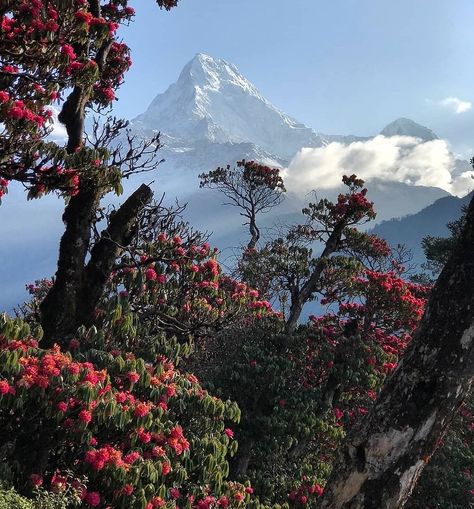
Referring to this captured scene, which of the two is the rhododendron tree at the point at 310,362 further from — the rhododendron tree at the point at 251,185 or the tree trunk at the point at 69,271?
the rhododendron tree at the point at 251,185

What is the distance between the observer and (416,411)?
284cm

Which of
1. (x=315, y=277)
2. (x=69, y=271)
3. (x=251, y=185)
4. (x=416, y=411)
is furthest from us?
(x=251, y=185)

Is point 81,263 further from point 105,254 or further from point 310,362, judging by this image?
point 310,362

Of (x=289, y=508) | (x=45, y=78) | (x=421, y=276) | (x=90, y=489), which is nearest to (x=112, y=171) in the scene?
(x=45, y=78)

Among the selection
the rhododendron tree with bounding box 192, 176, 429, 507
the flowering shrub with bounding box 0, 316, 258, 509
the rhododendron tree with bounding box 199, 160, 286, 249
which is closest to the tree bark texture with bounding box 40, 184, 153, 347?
the flowering shrub with bounding box 0, 316, 258, 509

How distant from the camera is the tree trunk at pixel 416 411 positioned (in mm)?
2832

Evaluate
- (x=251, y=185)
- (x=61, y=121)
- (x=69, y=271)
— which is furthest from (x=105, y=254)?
(x=251, y=185)

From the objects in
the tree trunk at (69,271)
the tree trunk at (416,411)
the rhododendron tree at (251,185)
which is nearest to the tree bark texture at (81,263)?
the tree trunk at (69,271)

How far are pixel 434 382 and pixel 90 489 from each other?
4190 mm

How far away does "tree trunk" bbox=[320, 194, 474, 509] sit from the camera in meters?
2.83

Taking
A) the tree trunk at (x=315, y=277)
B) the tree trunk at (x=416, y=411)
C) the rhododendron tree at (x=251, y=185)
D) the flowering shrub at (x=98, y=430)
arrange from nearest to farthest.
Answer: the tree trunk at (x=416, y=411)
the flowering shrub at (x=98, y=430)
the tree trunk at (x=315, y=277)
the rhododendron tree at (x=251, y=185)

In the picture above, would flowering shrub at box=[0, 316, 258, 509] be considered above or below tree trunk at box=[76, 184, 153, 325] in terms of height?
below

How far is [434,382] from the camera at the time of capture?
2840 millimetres

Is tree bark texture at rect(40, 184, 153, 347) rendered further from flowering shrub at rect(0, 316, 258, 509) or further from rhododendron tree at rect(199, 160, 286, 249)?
rhododendron tree at rect(199, 160, 286, 249)
